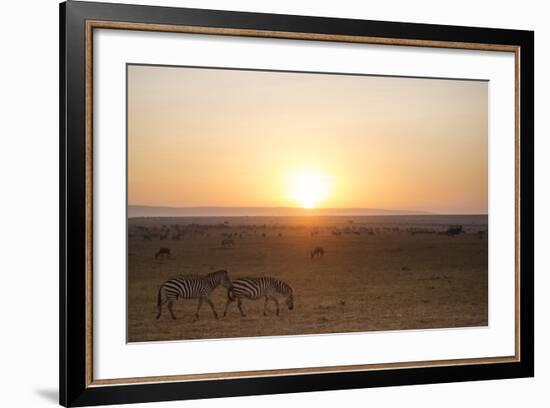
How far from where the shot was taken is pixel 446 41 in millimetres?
4129

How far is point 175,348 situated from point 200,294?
26cm

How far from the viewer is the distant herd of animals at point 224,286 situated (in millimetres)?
3820

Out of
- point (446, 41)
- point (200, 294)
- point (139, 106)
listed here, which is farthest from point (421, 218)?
point (139, 106)

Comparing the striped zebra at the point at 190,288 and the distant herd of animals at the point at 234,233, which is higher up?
the distant herd of animals at the point at 234,233

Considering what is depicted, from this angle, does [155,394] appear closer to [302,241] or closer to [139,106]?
[302,241]

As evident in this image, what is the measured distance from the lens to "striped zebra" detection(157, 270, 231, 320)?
382 centimetres

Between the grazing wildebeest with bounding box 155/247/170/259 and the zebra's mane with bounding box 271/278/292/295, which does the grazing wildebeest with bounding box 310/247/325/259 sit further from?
the grazing wildebeest with bounding box 155/247/170/259

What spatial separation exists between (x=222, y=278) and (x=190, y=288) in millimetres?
152

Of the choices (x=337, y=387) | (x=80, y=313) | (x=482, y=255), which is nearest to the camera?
(x=80, y=313)

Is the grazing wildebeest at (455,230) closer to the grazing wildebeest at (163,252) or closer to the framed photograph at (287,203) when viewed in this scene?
the framed photograph at (287,203)

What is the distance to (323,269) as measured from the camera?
13.1ft

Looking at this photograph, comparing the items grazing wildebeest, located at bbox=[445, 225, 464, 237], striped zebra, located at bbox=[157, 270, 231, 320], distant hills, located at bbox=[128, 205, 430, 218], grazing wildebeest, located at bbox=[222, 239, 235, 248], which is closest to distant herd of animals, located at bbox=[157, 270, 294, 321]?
striped zebra, located at bbox=[157, 270, 231, 320]

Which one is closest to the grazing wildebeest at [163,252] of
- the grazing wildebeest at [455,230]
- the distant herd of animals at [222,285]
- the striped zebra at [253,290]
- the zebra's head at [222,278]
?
the distant herd of animals at [222,285]

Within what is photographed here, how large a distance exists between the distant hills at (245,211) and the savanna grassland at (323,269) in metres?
0.02
